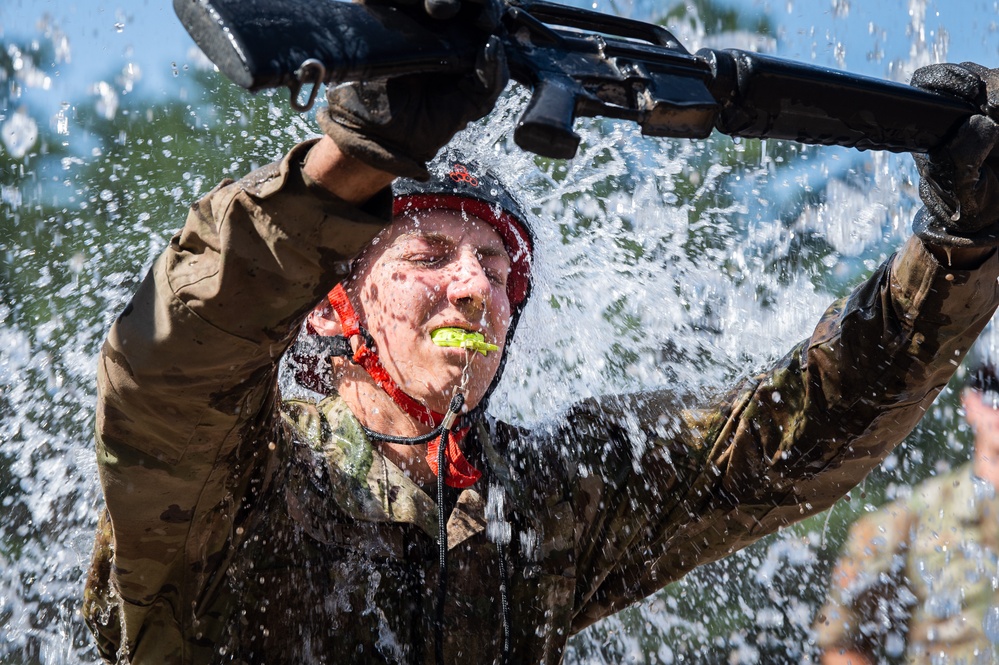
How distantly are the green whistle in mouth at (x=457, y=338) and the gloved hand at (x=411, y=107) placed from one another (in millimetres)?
1214

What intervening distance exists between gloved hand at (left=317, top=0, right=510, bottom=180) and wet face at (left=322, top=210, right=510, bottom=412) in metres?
1.24

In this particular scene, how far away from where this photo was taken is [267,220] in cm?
177

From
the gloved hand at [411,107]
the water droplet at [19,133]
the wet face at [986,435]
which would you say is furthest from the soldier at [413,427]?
the water droplet at [19,133]

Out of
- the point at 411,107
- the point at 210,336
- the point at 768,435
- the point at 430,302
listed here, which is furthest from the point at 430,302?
the point at 411,107

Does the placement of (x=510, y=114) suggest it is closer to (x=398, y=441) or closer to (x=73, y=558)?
(x=398, y=441)

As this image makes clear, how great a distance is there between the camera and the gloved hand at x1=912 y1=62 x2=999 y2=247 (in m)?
2.28

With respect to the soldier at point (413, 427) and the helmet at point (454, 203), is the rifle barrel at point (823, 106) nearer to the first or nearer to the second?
the soldier at point (413, 427)

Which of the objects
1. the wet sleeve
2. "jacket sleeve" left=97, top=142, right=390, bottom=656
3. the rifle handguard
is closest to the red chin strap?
"jacket sleeve" left=97, top=142, right=390, bottom=656

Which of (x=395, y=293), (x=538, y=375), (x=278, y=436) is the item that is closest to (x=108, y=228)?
(x=538, y=375)

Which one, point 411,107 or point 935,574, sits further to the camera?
point 935,574

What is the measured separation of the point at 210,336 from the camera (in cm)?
183

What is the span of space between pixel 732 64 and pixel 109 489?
1.55 metres

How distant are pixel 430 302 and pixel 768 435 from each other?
1.02 metres

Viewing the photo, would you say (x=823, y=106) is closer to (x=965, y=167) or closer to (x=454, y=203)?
(x=965, y=167)
